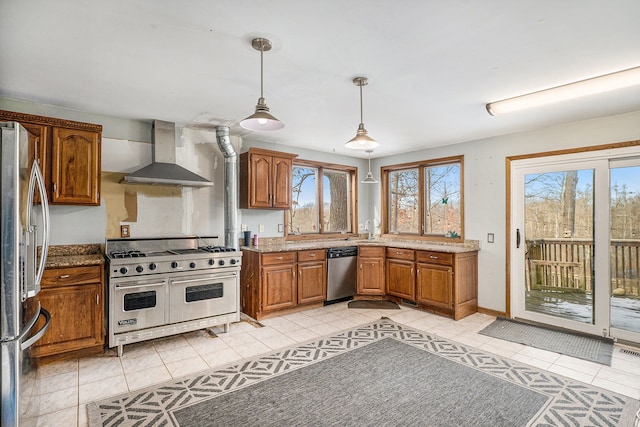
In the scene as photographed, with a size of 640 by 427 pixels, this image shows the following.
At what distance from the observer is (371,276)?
5.16m

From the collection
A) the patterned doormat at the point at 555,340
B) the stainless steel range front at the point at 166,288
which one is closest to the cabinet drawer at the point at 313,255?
the stainless steel range front at the point at 166,288

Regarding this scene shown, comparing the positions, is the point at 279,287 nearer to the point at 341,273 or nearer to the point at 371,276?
the point at 341,273

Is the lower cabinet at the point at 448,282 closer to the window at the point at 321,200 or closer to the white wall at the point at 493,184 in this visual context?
the white wall at the point at 493,184

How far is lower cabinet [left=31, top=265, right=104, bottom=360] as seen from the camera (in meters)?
2.92

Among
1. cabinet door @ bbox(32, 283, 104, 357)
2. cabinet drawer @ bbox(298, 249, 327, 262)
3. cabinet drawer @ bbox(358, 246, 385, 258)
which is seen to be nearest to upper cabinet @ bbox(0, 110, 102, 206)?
cabinet door @ bbox(32, 283, 104, 357)

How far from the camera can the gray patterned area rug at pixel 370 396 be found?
7.25ft

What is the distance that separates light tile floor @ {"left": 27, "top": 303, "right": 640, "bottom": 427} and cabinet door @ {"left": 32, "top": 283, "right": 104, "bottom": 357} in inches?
6.7

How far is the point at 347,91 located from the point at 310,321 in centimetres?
277

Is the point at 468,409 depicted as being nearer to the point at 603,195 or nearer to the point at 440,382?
the point at 440,382

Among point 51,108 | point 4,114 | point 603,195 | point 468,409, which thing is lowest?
point 468,409

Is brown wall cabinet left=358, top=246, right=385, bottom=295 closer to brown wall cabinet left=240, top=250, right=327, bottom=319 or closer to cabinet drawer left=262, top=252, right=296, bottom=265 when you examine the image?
brown wall cabinet left=240, top=250, right=327, bottom=319

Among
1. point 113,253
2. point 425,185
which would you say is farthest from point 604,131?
point 113,253

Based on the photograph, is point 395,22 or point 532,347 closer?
point 395,22

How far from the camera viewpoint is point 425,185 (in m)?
5.48
